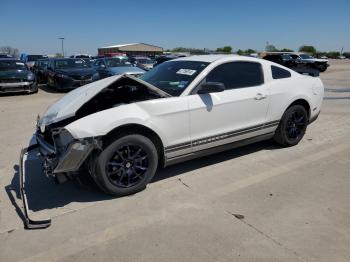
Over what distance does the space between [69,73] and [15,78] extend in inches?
80.9

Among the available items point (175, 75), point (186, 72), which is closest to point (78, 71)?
point (175, 75)

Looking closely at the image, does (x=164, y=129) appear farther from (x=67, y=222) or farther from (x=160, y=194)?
(x=67, y=222)

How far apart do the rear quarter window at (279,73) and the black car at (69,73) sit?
8.69m

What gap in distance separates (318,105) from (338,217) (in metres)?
2.87

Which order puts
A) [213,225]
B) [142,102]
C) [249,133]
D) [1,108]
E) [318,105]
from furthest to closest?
[1,108] < [318,105] < [249,133] < [142,102] < [213,225]

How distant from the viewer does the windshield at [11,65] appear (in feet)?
43.5

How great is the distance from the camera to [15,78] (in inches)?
497

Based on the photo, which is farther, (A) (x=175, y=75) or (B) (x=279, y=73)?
(B) (x=279, y=73)

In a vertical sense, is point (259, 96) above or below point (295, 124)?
above

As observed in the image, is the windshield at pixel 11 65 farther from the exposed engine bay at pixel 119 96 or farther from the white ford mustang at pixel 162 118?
the exposed engine bay at pixel 119 96

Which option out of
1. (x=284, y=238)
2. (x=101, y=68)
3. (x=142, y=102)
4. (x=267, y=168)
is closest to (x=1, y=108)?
(x=101, y=68)

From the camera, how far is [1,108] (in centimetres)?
980

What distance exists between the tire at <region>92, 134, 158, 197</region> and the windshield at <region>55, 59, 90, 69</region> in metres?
12.1

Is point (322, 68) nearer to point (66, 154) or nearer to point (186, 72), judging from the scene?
point (186, 72)
